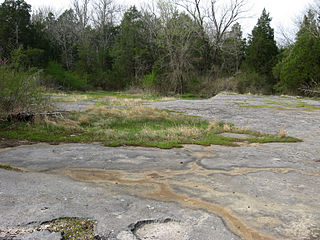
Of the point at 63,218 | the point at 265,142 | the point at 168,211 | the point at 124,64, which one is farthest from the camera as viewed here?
the point at 124,64

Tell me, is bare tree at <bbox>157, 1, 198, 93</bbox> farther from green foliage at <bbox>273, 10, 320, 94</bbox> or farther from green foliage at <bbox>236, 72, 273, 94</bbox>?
green foliage at <bbox>273, 10, 320, 94</bbox>

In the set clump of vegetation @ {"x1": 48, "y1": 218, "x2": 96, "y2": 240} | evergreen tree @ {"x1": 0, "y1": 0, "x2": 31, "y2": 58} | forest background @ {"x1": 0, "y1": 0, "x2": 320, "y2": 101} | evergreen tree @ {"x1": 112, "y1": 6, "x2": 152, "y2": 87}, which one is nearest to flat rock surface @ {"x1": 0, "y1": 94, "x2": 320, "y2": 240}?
clump of vegetation @ {"x1": 48, "y1": 218, "x2": 96, "y2": 240}

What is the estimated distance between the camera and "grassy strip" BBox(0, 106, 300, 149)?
640 cm

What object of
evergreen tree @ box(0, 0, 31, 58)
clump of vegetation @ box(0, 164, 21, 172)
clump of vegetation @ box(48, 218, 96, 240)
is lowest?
clump of vegetation @ box(0, 164, 21, 172)

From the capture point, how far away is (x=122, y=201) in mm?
3020

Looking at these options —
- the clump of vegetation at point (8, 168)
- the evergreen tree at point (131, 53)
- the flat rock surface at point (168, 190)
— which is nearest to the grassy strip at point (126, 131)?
the flat rock surface at point (168, 190)

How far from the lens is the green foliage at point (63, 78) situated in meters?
24.8

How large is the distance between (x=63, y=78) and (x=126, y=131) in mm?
19908

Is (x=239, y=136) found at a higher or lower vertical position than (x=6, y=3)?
lower

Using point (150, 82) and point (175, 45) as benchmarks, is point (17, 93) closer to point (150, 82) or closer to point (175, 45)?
point (150, 82)

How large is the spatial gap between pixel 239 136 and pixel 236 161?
8.35 ft

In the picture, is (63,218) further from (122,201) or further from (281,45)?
(281,45)

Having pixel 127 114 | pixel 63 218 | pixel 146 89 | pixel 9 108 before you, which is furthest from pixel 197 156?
pixel 146 89

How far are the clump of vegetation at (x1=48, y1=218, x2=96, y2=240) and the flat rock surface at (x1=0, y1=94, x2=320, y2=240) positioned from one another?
0.08 m
